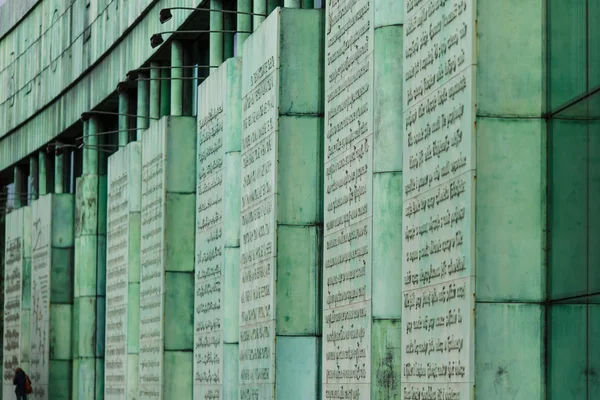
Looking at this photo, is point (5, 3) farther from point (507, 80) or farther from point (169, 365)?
point (507, 80)

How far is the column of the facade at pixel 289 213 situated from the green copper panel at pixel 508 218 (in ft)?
30.9

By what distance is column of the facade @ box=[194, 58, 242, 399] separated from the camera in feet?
120

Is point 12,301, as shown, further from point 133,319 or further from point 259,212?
point 259,212

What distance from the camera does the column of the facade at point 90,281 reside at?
5178 centimetres

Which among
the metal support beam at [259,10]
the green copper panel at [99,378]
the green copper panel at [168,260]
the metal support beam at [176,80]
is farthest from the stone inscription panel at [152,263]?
the green copper panel at [99,378]

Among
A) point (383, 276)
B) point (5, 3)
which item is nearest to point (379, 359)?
point (383, 276)

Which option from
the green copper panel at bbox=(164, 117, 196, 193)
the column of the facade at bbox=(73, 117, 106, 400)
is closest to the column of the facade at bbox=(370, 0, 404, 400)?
the green copper panel at bbox=(164, 117, 196, 193)

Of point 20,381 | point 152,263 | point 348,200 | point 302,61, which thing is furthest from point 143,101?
point 348,200

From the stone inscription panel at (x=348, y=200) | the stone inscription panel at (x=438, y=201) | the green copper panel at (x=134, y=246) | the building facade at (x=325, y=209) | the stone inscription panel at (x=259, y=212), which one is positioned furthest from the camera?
the green copper panel at (x=134, y=246)

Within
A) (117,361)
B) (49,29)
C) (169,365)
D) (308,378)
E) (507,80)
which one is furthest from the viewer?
(49,29)

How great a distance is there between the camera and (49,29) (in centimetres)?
6116

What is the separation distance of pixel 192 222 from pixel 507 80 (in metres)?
18.9

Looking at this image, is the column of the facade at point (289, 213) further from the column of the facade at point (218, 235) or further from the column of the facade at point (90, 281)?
the column of the facade at point (90, 281)

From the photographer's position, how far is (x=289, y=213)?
3316 centimetres
